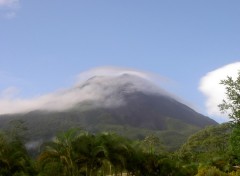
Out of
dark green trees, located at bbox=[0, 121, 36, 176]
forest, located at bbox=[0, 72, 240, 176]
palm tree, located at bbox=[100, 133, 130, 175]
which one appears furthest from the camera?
dark green trees, located at bbox=[0, 121, 36, 176]

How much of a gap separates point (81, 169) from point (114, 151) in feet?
11.5

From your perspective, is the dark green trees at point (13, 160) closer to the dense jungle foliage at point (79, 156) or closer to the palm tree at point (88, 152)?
the dense jungle foliage at point (79, 156)

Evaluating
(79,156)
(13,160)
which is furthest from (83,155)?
(13,160)

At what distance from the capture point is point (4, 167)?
4131 centimetres

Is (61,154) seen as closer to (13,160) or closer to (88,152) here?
(88,152)

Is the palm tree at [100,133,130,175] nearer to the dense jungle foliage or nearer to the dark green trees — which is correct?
the dense jungle foliage

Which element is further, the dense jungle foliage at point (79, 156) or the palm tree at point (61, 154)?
the dense jungle foliage at point (79, 156)

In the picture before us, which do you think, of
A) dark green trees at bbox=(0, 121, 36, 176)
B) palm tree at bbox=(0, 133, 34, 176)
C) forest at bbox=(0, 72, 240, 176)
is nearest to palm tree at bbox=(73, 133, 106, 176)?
forest at bbox=(0, 72, 240, 176)

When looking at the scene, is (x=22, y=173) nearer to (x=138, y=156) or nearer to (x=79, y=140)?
(x=79, y=140)

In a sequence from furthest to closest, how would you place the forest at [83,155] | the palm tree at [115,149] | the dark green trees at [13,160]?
the dark green trees at [13,160], the palm tree at [115,149], the forest at [83,155]

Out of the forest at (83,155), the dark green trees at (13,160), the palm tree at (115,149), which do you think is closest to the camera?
the forest at (83,155)

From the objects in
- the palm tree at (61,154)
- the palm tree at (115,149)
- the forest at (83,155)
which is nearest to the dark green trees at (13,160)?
the forest at (83,155)

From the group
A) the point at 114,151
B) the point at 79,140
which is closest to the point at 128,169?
the point at 114,151

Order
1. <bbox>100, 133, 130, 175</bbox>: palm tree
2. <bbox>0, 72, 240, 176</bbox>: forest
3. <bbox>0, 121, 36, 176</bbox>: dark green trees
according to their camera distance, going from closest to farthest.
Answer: <bbox>0, 72, 240, 176</bbox>: forest
<bbox>100, 133, 130, 175</bbox>: palm tree
<bbox>0, 121, 36, 176</bbox>: dark green trees
